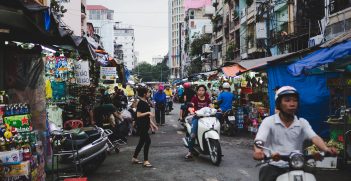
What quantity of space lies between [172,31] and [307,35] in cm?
14686

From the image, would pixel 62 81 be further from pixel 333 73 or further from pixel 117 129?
pixel 333 73

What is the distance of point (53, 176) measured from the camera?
7207 mm

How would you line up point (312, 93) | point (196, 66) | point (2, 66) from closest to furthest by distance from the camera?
1. point (2, 66)
2. point (312, 93)
3. point (196, 66)

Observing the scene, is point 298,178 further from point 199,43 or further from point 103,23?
point 103,23

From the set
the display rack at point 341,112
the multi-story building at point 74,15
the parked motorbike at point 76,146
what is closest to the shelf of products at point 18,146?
the parked motorbike at point 76,146

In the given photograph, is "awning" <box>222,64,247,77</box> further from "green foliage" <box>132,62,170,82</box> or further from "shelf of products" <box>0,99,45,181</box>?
"green foliage" <box>132,62,170,82</box>

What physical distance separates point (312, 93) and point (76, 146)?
22.4 ft

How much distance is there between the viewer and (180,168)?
338 inches

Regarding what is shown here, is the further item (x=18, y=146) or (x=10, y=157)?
(x=18, y=146)

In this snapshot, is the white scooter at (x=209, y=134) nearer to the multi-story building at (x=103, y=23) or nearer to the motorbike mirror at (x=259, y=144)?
the motorbike mirror at (x=259, y=144)

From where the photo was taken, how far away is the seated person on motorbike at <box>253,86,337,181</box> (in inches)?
160

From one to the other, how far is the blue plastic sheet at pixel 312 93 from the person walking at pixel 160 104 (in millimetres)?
7218

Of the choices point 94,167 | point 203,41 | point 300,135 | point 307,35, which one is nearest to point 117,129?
point 94,167

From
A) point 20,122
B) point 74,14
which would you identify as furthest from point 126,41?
point 20,122
